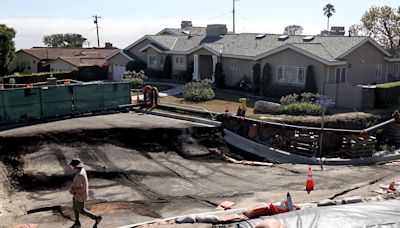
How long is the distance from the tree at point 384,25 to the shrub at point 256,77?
2390 cm

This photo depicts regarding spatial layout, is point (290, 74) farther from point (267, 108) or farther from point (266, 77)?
point (267, 108)

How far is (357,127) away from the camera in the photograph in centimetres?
2241

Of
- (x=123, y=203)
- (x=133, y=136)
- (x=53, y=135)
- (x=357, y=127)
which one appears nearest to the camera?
(x=123, y=203)

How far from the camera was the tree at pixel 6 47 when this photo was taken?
1864 inches

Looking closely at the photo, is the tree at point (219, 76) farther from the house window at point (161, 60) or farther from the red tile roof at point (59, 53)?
the red tile roof at point (59, 53)

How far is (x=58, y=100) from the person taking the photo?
20.9 metres

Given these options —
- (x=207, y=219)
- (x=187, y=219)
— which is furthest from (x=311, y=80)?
(x=187, y=219)

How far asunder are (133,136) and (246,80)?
15.2 metres

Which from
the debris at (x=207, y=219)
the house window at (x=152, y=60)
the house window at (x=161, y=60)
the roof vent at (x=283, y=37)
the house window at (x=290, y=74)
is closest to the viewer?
the debris at (x=207, y=219)

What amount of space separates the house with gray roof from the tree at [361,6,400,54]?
619 inches

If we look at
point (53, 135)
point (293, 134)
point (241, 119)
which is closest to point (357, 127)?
point (293, 134)

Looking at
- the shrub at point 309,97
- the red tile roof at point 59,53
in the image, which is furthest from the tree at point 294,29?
the shrub at point 309,97

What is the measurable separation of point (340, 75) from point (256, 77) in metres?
5.58

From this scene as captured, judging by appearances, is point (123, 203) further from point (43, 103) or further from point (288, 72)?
point (288, 72)
